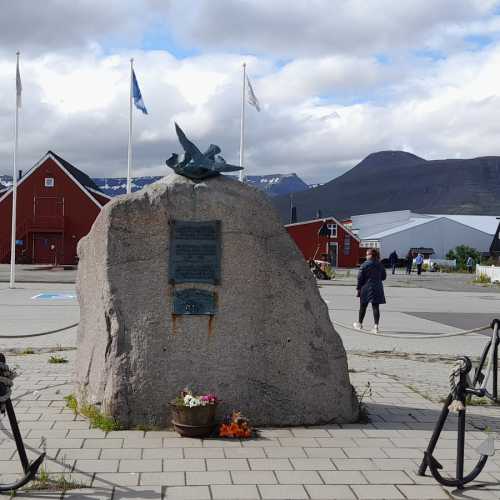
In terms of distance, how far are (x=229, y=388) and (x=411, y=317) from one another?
11980 mm

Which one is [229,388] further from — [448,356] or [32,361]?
[448,356]

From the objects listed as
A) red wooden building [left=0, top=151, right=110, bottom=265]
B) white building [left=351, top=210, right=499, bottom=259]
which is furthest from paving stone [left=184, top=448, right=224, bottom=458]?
white building [left=351, top=210, right=499, bottom=259]

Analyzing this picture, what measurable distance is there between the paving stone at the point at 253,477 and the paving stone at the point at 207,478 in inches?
2.3

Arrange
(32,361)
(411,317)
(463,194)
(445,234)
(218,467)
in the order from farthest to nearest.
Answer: (463,194)
(445,234)
(411,317)
(32,361)
(218,467)

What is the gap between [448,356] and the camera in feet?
35.9

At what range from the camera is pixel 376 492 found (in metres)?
4.53

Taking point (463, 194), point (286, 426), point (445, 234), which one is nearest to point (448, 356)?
point (286, 426)

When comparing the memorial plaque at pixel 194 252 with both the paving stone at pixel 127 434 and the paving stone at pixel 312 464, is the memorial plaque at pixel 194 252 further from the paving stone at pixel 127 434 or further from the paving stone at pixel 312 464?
the paving stone at pixel 312 464

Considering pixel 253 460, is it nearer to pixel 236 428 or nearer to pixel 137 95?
pixel 236 428

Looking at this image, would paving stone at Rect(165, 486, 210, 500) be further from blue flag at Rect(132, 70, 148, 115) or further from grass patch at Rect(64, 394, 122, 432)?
blue flag at Rect(132, 70, 148, 115)

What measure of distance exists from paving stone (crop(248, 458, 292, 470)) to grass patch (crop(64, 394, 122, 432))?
4.55 feet

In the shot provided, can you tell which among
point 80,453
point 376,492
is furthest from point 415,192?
point 376,492

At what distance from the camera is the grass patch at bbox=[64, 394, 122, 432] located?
5.82 meters

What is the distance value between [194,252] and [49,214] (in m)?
42.8
